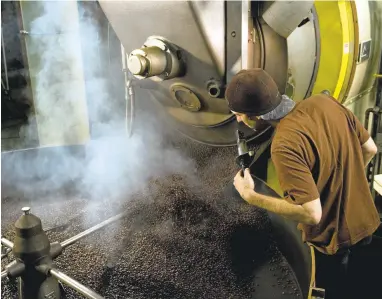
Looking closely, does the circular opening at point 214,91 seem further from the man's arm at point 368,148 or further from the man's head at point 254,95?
the man's arm at point 368,148

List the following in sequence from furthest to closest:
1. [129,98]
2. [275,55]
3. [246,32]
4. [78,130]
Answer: [78,130]
[129,98]
[275,55]
[246,32]

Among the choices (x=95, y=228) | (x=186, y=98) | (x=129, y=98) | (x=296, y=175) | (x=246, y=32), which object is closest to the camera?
(x=296, y=175)

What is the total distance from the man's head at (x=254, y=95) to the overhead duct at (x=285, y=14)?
180 mm

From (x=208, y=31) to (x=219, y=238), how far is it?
3.11 ft

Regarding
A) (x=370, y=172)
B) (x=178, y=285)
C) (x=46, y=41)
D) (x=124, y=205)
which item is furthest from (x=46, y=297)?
(x=46, y=41)

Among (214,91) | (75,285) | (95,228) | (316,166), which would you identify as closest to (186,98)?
(214,91)

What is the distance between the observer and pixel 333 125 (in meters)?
1.36

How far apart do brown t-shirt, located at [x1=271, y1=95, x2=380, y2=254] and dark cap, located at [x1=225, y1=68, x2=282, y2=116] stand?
84 mm

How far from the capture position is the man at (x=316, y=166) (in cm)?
125

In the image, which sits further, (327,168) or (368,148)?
(368,148)

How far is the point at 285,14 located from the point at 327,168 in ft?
1.71

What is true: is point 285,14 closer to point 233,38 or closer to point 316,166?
point 233,38

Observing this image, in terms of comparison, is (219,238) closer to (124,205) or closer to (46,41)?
(124,205)

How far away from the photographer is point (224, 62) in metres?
1.42
